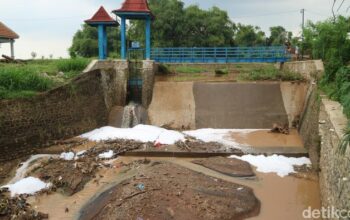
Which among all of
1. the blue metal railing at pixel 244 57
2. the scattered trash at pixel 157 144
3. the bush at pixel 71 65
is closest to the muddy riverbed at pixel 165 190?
the scattered trash at pixel 157 144

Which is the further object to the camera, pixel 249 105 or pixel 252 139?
pixel 249 105

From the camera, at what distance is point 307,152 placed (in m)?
11.6

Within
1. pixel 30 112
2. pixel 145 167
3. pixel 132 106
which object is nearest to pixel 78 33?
pixel 132 106

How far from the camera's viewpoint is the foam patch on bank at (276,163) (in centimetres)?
1041

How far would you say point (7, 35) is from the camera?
20.1 m

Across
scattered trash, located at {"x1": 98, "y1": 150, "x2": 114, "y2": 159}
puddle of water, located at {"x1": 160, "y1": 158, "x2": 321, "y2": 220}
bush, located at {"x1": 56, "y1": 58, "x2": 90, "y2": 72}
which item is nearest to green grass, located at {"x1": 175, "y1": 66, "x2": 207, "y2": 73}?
bush, located at {"x1": 56, "y1": 58, "x2": 90, "y2": 72}

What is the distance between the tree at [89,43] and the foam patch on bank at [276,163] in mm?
22248

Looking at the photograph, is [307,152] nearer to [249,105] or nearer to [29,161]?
[249,105]

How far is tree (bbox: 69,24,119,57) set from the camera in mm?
33906

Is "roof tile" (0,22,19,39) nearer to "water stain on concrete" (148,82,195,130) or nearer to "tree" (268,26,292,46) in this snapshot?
"water stain on concrete" (148,82,195,130)

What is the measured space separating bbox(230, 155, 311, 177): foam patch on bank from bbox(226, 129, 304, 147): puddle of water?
1.43 meters

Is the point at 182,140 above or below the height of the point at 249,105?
below

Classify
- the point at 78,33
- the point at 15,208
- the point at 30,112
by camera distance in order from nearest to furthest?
the point at 15,208 → the point at 30,112 → the point at 78,33

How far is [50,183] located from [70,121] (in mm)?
4298
